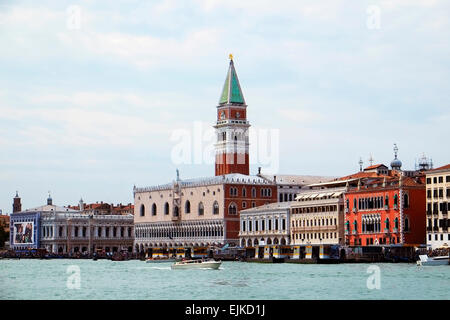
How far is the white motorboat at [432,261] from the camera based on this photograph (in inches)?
3226

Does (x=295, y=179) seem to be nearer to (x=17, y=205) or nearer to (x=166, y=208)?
(x=166, y=208)

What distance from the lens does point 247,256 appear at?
107 metres

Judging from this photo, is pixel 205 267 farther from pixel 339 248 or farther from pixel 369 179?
pixel 369 179

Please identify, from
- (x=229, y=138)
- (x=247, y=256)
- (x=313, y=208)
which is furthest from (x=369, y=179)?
(x=229, y=138)

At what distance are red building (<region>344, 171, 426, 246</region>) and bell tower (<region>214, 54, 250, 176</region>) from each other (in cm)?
3779

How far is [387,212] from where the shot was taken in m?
96.2

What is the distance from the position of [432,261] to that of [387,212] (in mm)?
14170

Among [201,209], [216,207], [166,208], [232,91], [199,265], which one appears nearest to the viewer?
[199,265]

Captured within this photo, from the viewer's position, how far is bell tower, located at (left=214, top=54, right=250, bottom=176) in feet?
455

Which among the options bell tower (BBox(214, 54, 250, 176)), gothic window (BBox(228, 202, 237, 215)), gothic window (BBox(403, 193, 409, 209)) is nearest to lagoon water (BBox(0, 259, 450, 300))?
gothic window (BBox(403, 193, 409, 209))

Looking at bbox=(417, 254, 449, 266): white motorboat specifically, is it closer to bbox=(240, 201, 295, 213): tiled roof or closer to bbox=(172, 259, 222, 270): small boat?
bbox=(172, 259, 222, 270): small boat

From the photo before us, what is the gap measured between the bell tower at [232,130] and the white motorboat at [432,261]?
5680 centimetres

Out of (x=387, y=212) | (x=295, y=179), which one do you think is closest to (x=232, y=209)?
(x=295, y=179)
